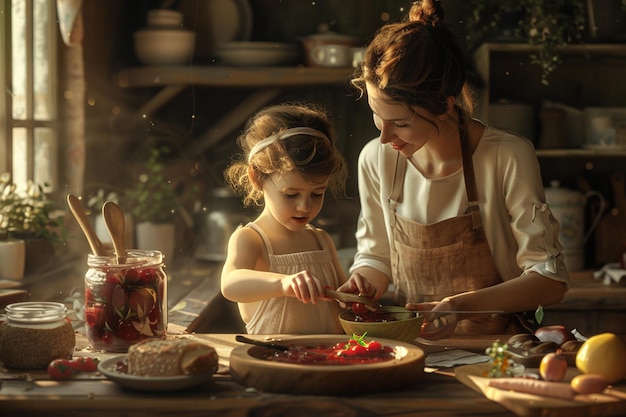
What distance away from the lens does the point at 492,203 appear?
6.98 feet

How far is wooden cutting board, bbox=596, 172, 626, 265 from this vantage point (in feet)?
11.7

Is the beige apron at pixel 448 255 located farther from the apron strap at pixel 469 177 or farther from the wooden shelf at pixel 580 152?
the wooden shelf at pixel 580 152

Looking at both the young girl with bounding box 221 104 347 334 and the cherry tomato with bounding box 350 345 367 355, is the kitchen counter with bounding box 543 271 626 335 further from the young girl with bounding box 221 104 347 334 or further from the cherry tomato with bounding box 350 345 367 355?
the cherry tomato with bounding box 350 345 367 355

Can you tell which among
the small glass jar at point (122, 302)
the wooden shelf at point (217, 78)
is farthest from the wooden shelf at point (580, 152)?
the small glass jar at point (122, 302)

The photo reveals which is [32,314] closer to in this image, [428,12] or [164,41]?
[428,12]

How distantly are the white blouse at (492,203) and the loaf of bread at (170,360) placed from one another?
874mm

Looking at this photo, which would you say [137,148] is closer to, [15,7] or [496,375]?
Answer: [15,7]

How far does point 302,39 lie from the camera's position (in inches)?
140

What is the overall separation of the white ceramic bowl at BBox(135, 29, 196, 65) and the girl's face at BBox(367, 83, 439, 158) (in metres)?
1.73

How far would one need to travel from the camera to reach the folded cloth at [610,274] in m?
3.26

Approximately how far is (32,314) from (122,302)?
15 centimetres

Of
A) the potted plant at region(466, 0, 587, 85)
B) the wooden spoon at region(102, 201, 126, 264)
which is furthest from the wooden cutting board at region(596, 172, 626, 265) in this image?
the wooden spoon at region(102, 201, 126, 264)

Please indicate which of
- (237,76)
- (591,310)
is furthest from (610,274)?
(237,76)

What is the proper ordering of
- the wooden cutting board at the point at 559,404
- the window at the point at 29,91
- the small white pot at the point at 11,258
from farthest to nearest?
the window at the point at 29,91, the small white pot at the point at 11,258, the wooden cutting board at the point at 559,404
